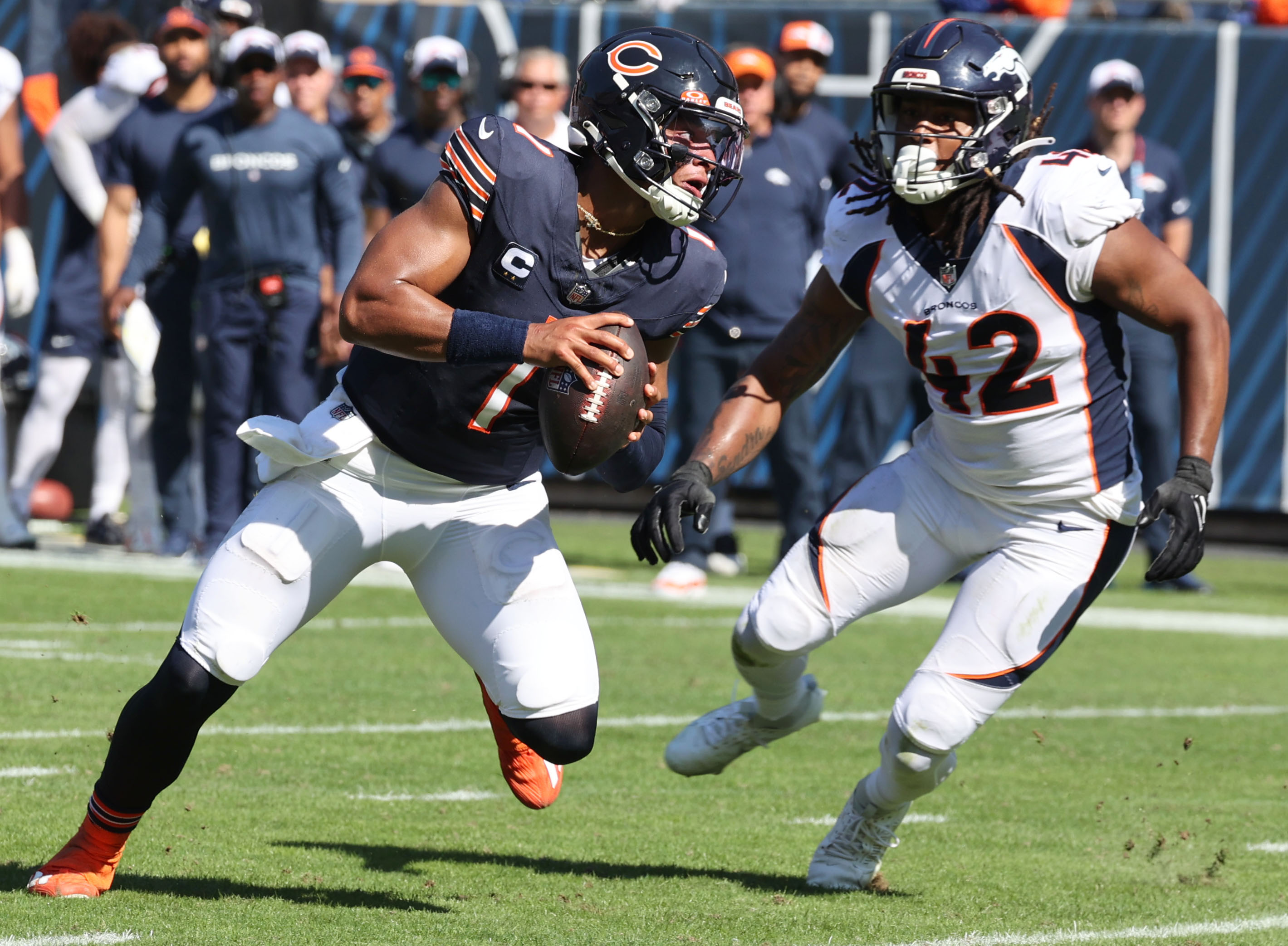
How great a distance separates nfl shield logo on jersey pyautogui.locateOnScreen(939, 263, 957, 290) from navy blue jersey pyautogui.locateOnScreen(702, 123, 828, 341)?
4.94 m

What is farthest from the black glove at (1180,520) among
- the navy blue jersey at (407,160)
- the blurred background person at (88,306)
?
the blurred background person at (88,306)

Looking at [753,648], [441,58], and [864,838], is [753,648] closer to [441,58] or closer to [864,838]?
[864,838]

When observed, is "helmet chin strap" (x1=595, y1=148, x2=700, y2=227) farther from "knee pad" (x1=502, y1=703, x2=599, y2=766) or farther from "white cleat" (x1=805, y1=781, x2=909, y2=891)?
"white cleat" (x1=805, y1=781, x2=909, y2=891)

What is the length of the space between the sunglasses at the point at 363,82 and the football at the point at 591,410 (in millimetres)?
6881

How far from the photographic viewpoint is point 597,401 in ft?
12.2

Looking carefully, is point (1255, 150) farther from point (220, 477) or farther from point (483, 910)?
point (483, 910)

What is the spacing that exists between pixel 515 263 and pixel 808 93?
6072 millimetres

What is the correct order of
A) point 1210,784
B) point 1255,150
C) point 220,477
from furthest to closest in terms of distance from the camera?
point 1255,150 → point 220,477 → point 1210,784

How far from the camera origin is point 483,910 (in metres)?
3.86

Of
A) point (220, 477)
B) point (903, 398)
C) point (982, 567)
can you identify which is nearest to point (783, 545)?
point (903, 398)

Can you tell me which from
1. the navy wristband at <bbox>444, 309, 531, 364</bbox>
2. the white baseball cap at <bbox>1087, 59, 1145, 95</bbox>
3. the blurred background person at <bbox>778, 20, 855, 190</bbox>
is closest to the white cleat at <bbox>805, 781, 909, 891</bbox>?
the navy wristband at <bbox>444, 309, 531, 364</bbox>

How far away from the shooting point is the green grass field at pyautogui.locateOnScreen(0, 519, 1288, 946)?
3.81m

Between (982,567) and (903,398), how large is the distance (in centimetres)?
532

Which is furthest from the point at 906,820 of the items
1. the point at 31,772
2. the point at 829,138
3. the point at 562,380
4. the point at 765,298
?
the point at 829,138
